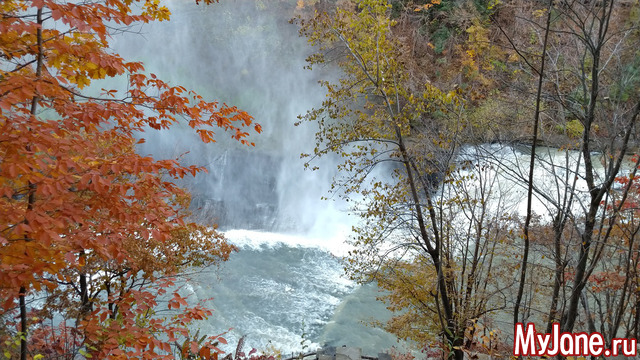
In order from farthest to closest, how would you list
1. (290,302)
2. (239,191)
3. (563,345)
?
(239,191)
(290,302)
(563,345)

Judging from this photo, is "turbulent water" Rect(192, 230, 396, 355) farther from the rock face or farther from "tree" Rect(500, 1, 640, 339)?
"tree" Rect(500, 1, 640, 339)

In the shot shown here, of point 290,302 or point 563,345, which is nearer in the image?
point 563,345

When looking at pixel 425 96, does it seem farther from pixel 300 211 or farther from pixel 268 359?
pixel 300 211

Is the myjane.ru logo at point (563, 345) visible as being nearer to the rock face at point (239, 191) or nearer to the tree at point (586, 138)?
the tree at point (586, 138)

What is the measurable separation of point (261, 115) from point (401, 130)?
731 inches

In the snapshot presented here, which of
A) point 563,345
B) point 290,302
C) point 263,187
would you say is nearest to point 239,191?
point 263,187

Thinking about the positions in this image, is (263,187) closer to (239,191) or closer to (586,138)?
(239,191)

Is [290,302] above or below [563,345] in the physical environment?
above

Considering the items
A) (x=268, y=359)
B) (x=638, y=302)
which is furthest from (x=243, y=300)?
(x=638, y=302)

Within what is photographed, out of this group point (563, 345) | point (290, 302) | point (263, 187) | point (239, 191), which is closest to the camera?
point (563, 345)

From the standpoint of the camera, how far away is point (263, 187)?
21.0 m

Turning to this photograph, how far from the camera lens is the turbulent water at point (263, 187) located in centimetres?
1181

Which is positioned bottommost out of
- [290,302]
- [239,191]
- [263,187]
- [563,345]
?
[563,345]

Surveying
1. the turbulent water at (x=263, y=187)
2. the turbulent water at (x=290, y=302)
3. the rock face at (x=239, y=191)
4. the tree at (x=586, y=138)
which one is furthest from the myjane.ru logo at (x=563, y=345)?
the rock face at (x=239, y=191)
